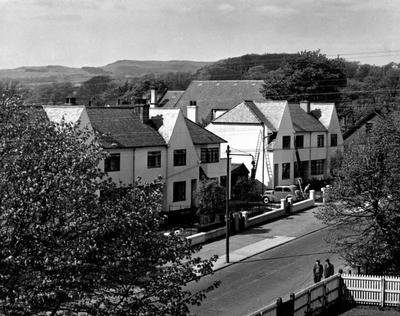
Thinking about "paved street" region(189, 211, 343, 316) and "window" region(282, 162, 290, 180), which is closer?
"paved street" region(189, 211, 343, 316)

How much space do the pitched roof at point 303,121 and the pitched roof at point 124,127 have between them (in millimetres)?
23246

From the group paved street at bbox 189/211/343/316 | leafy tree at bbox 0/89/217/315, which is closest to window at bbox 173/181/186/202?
paved street at bbox 189/211/343/316

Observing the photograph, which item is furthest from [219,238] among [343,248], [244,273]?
[343,248]

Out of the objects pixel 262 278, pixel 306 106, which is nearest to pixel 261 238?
pixel 262 278

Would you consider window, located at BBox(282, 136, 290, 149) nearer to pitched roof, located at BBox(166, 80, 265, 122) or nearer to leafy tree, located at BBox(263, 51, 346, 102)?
pitched roof, located at BBox(166, 80, 265, 122)

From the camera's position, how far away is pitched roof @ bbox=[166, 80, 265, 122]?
96750 mm

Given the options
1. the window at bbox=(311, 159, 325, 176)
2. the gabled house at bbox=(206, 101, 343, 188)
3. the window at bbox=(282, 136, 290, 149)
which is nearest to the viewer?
the gabled house at bbox=(206, 101, 343, 188)

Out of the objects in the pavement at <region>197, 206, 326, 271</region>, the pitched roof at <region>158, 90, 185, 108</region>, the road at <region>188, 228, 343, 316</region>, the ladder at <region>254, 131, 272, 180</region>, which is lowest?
the road at <region>188, 228, 343, 316</region>

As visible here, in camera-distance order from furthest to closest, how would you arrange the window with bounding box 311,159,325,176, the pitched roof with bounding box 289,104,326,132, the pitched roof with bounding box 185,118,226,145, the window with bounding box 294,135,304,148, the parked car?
the window with bounding box 311,159,325,176 → the pitched roof with bounding box 289,104,326,132 → the window with bounding box 294,135,304,148 → the parked car → the pitched roof with bounding box 185,118,226,145

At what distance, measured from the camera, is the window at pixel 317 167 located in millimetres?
73500

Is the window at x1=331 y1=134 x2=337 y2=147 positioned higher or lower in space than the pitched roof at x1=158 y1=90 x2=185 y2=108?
lower

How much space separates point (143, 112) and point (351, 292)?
27.2 m

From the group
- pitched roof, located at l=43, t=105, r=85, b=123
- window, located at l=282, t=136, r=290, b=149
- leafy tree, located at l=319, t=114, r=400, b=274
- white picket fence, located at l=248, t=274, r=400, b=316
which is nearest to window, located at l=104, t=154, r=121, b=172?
pitched roof, located at l=43, t=105, r=85, b=123

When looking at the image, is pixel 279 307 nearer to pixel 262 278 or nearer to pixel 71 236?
pixel 262 278
